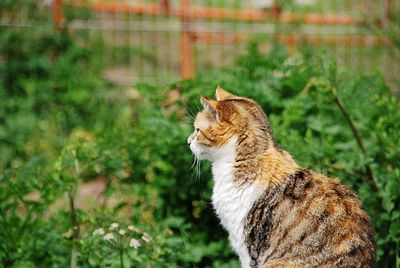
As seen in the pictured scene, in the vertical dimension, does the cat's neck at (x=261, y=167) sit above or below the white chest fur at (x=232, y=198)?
above

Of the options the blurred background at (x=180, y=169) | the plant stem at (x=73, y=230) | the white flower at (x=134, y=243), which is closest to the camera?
the white flower at (x=134, y=243)

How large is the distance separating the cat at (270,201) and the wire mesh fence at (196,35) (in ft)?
18.9

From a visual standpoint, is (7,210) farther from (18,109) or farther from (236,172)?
(18,109)

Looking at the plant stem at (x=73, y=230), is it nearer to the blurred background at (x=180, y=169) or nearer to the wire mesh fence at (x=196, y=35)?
the blurred background at (x=180, y=169)

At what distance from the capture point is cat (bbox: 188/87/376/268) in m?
3.82

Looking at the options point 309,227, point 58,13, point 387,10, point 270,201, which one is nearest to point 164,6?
point 58,13

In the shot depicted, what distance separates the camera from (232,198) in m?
4.15

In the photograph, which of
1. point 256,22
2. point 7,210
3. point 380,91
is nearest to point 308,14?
point 256,22

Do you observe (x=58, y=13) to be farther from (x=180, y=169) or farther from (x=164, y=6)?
(x=180, y=169)

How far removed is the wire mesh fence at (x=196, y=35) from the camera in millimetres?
9984

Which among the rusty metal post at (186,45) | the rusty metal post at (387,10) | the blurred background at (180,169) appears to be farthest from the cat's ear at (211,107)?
the rusty metal post at (186,45)

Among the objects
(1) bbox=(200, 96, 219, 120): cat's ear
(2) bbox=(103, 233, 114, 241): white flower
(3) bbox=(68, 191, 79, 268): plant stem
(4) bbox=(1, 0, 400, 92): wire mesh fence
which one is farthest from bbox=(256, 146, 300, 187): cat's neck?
(4) bbox=(1, 0, 400, 92): wire mesh fence

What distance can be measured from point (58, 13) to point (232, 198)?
5979 millimetres

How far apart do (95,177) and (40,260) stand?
99.7 inches
